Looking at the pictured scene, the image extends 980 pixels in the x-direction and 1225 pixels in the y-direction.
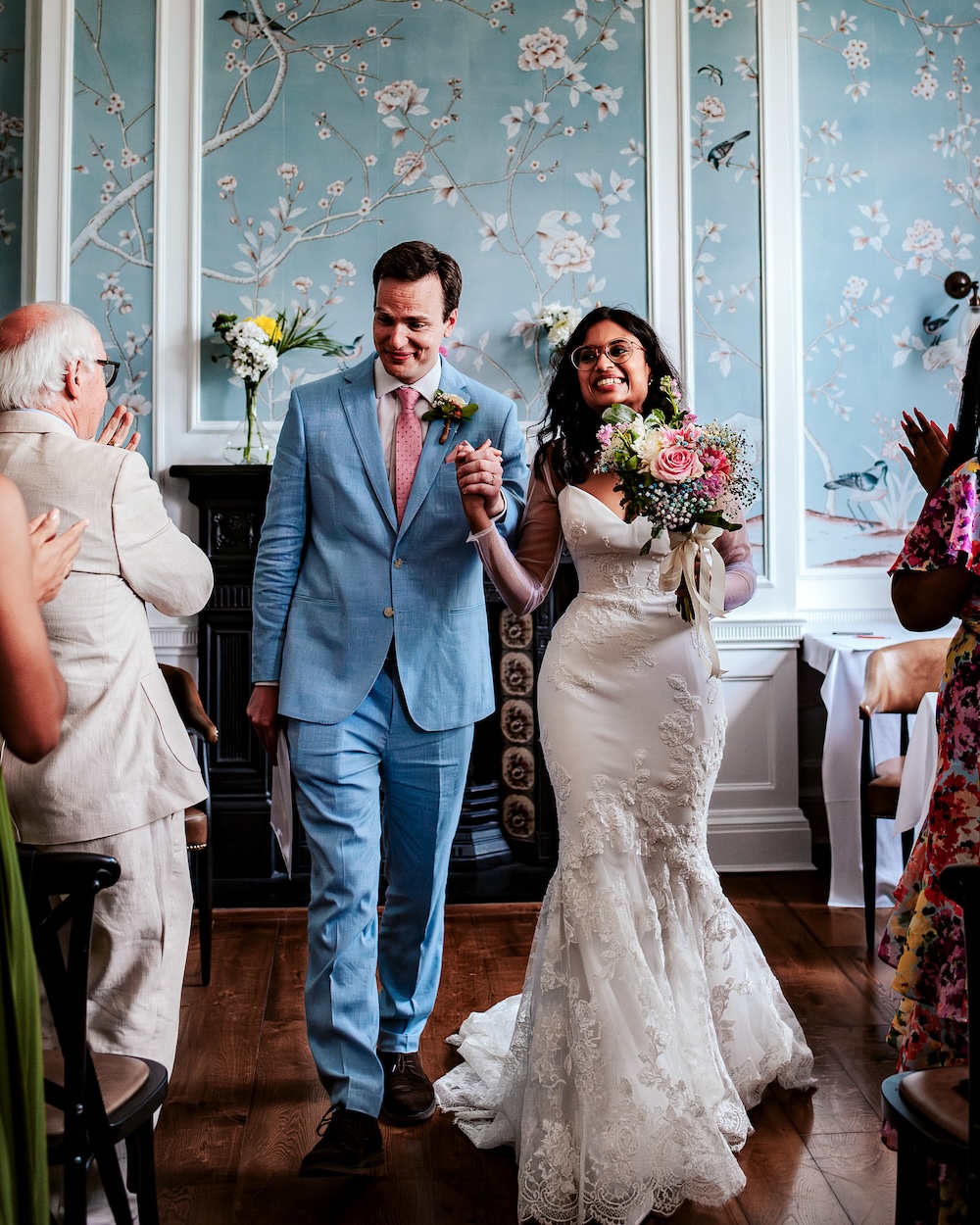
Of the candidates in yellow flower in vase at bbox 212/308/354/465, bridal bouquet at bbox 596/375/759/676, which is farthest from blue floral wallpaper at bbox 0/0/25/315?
bridal bouquet at bbox 596/375/759/676

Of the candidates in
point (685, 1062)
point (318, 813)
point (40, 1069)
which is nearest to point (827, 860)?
point (685, 1062)

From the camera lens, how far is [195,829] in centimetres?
353

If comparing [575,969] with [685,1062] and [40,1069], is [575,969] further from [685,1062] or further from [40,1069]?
[40,1069]

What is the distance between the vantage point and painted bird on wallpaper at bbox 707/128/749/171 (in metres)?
4.90

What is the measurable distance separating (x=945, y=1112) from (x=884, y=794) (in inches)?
95.3

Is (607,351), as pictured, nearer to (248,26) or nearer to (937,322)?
(937,322)

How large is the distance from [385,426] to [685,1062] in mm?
1552

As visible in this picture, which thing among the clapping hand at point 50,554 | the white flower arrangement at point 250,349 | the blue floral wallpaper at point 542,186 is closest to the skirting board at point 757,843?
the blue floral wallpaper at point 542,186

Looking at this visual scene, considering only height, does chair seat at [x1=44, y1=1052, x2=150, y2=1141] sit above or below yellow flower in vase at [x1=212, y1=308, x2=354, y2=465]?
below

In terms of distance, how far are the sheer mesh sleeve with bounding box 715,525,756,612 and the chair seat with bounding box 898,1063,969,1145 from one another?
1210 mm

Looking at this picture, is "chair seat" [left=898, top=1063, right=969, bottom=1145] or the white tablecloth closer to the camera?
"chair seat" [left=898, top=1063, right=969, bottom=1145]

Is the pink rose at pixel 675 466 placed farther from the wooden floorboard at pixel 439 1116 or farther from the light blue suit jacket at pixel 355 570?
the wooden floorboard at pixel 439 1116

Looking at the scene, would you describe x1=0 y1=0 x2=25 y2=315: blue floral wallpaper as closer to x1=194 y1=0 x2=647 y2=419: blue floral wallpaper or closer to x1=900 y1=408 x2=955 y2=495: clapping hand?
x1=194 y1=0 x2=647 y2=419: blue floral wallpaper

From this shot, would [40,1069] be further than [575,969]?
No
